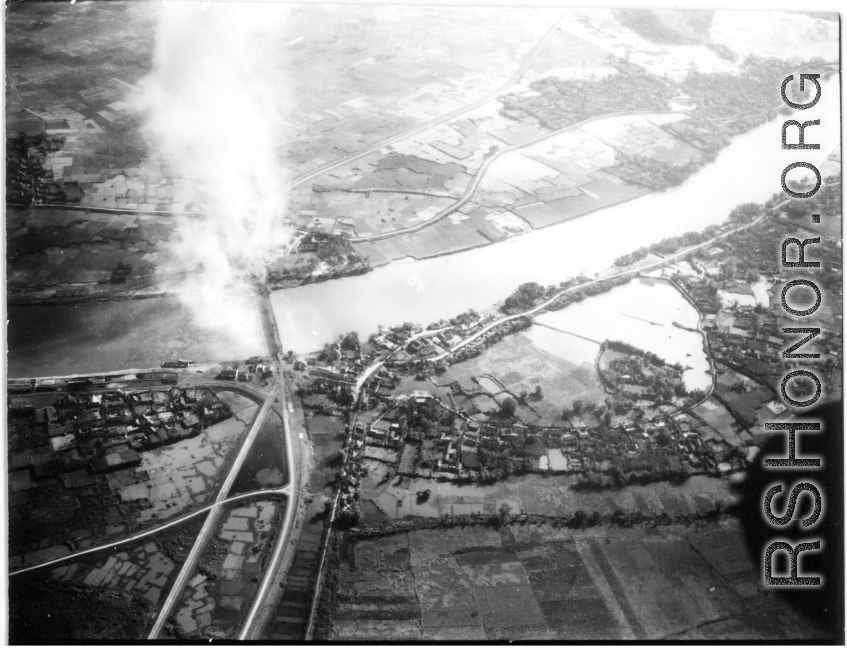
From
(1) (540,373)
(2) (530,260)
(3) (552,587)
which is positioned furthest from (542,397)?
(2) (530,260)

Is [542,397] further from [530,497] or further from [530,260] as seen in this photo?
[530,260]

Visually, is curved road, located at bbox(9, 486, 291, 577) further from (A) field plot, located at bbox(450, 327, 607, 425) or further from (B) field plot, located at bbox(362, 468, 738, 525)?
(A) field plot, located at bbox(450, 327, 607, 425)

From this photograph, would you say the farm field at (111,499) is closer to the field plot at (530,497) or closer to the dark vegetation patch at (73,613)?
the dark vegetation patch at (73,613)

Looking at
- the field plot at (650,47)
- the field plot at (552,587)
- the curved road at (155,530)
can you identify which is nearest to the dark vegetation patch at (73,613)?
the curved road at (155,530)

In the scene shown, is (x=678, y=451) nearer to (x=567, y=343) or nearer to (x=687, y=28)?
(x=567, y=343)

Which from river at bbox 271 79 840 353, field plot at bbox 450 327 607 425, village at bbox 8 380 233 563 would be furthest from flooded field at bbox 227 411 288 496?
field plot at bbox 450 327 607 425

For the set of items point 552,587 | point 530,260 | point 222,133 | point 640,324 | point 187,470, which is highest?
point 222,133

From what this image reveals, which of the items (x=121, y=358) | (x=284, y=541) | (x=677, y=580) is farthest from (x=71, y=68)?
(x=677, y=580)
